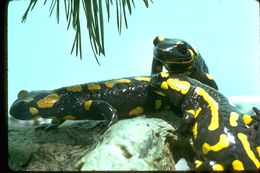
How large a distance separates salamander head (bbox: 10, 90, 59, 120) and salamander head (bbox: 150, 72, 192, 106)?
0.65 meters

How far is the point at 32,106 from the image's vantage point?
2.40 metres

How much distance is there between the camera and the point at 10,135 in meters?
2.30

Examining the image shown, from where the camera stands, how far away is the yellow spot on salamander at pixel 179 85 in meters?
2.22

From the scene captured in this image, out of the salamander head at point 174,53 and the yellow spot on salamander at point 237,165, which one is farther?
the salamander head at point 174,53

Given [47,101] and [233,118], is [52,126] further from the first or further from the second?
[233,118]

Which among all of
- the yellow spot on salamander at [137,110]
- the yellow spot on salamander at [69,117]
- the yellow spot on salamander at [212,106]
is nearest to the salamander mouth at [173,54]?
the yellow spot on salamander at [212,106]

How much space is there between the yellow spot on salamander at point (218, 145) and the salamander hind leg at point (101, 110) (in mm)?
549

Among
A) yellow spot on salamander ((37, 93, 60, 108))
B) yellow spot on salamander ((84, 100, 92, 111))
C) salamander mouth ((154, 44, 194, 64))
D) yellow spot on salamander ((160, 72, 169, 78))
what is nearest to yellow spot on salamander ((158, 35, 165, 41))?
salamander mouth ((154, 44, 194, 64))

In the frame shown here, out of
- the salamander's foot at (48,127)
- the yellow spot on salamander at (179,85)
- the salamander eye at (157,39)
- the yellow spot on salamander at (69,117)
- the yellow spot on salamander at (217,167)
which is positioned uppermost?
A: the salamander eye at (157,39)

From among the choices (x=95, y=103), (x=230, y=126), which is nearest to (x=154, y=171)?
(x=230, y=126)

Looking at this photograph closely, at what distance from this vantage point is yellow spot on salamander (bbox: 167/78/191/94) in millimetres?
2225

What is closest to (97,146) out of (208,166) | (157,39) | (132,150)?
(132,150)

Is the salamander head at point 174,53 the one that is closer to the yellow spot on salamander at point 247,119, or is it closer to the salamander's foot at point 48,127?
the yellow spot on salamander at point 247,119

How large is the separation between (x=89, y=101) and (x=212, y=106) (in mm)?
771
